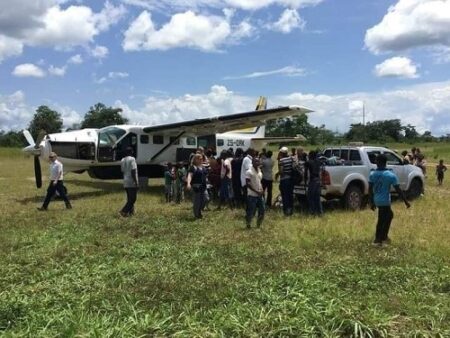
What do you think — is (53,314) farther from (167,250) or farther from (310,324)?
(167,250)

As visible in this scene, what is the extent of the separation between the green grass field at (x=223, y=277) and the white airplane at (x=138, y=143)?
6.15 metres

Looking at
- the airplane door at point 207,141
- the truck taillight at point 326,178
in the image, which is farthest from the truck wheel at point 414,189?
the airplane door at point 207,141

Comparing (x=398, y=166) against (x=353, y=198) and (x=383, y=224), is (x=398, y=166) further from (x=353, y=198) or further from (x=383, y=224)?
(x=383, y=224)

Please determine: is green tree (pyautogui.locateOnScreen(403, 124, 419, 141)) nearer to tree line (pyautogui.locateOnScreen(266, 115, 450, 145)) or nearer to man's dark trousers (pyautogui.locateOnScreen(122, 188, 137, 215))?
tree line (pyautogui.locateOnScreen(266, 115, 450, 145))

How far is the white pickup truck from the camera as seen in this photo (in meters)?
13.2

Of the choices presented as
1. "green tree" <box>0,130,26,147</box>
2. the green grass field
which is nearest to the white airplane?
the green grass field

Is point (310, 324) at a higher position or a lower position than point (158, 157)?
lower

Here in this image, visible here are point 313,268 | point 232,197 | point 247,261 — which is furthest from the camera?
point 232,197

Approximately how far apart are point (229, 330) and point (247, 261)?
9.75 ft

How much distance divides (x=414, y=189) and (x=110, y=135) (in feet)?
35.7

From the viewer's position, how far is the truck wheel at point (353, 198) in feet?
44.3

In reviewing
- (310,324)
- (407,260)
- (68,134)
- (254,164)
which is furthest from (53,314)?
(68,134)

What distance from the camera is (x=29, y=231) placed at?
425 inches

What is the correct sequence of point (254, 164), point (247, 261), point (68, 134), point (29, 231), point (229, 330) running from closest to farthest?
point (229, 330), point (247, 261), point (29, 231), point (254, 164), point (68, 134)
